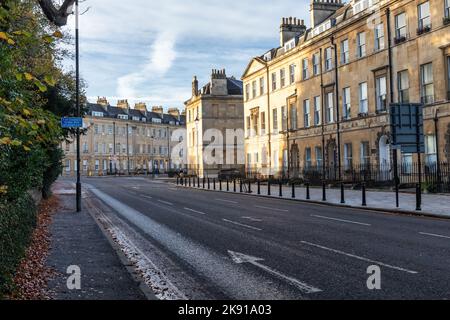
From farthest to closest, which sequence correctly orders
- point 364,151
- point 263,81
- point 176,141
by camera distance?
point 176,141, point 263,81, point 364,151

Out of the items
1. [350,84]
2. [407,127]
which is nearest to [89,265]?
[407,127]

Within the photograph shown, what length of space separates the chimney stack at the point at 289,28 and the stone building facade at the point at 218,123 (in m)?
24.2

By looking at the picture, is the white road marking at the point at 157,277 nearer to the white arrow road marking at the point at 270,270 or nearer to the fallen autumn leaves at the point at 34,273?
the white arrow road marking at the point at 270,270

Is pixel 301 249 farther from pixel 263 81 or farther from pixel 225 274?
pixel 263 81

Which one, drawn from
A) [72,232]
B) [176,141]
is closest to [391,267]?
[72,232]

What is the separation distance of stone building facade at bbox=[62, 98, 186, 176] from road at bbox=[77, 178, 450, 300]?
8891cm

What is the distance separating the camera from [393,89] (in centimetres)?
3256

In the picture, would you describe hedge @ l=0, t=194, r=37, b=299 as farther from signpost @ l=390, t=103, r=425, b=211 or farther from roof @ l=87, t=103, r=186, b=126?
roof @ l=87, t=103, r=186, b=126

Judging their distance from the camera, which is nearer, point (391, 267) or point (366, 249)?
point (391, 267)

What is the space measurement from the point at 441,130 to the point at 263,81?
29950 mm

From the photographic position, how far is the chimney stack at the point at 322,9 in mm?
45562

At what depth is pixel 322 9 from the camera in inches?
1816

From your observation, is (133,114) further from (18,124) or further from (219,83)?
(18,124)

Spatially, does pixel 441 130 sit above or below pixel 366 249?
above
